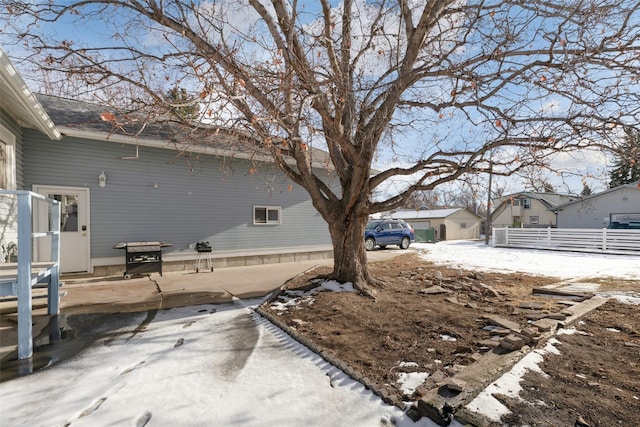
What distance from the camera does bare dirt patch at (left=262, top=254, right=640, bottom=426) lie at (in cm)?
229

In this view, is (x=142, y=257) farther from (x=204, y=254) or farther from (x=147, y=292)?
(x=204, y=254)

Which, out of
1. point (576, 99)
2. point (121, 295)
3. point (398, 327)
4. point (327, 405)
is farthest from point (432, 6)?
point (121, 295)

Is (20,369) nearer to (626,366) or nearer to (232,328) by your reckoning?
(232,328)

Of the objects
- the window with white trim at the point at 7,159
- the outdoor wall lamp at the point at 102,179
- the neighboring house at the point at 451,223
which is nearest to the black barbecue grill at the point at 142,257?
the outdoor wall lamp at the point at 102,179

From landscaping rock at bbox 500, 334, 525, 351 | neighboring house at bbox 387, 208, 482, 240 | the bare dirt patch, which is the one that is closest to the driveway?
the bare dirt patch

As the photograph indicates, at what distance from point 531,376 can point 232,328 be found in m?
3.29

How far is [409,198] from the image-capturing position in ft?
19.6

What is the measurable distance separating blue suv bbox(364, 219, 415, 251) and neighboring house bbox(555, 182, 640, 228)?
10.0 m

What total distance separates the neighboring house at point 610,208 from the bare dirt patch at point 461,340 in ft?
→ 55.7

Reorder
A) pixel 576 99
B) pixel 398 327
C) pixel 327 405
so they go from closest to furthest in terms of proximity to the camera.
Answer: pixel 327 405
pixel 398 327
pixel 576 99

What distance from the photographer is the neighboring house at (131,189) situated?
6.66 m

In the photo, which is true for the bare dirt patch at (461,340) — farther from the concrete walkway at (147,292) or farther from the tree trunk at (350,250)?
the concrete walkway at (147,292)

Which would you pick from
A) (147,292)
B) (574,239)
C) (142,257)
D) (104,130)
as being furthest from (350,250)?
(574,239)

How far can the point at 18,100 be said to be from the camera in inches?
187
